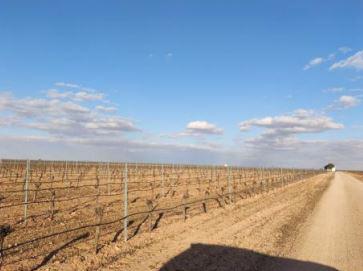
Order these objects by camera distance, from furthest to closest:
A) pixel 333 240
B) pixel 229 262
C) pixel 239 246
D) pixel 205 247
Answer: pixel 333 240 < pixel 239 246 < pixel 205 247 < pixel 229 262

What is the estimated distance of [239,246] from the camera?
11.0 m

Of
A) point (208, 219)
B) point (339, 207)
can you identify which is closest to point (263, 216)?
point (208, 219)

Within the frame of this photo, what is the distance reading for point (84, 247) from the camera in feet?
35.0

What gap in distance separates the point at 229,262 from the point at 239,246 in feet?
5.32

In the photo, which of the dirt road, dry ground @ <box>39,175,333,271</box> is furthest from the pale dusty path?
dry ground @ <box>39,175,333,271</box>

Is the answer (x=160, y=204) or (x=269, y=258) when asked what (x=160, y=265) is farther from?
(x=160, y=204)

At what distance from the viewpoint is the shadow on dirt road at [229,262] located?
8.98m

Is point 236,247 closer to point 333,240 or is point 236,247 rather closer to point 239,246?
point 239,246

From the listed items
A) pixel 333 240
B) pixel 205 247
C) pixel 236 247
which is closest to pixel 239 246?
pixel 236 247

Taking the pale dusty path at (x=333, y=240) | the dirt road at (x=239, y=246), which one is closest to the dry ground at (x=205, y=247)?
the dirt road at (x=239, y=246)

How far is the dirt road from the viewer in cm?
915

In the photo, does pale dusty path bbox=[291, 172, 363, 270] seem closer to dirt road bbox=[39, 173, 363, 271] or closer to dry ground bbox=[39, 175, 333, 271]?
dirt road bbox=[39, 173, 363, 271]

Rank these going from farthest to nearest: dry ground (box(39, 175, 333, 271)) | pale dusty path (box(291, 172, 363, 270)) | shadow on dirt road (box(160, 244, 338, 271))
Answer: pale dusty path (box(291, 172, 363, 270)) < dry ground (box(39, 175, 333, 271)) < shadow on dirt road (box(160, 244, 338, 271))

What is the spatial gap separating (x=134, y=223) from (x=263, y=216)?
529 centimetres
